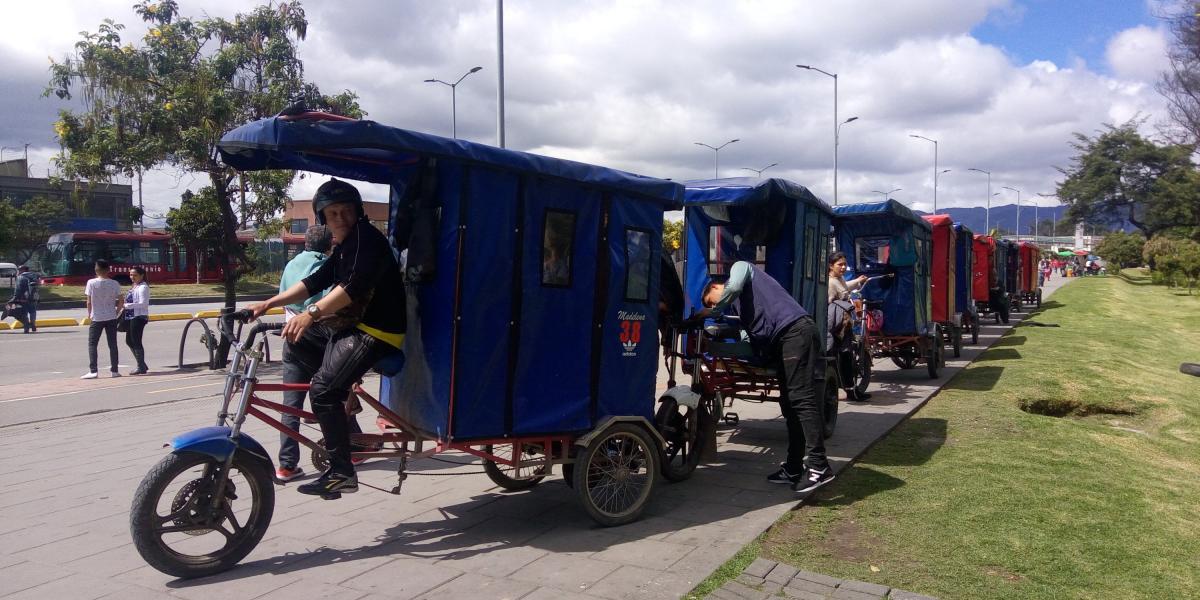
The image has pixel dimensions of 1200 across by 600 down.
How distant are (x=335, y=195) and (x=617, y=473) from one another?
7.99 ft

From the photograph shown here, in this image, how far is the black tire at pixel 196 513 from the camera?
13.9 ft

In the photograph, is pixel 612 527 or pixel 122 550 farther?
pixel 612 527

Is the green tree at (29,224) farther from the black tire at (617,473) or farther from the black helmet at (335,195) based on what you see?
the black tire at (617,473)

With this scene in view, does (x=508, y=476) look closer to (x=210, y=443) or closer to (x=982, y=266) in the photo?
(x=210, y=443)

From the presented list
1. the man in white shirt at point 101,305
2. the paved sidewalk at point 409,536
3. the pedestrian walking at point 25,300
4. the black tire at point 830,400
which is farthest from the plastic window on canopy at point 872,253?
the pedestrian walking at point 25,300

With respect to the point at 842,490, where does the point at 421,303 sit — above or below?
above

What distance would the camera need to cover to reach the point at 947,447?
299 inches

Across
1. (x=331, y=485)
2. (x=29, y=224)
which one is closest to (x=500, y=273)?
(x=331, y=485)

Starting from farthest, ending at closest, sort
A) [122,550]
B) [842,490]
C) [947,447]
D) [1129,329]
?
[1129,329]
[947,447]
[842,490]
[122,550]

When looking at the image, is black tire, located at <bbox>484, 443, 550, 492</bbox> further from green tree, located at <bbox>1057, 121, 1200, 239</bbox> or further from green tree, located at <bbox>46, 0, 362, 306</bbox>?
green tree, located at <bbox>1057, 121, 1200, 239</bbox>

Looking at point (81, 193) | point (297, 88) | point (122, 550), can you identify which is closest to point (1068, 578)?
point (122, 550)

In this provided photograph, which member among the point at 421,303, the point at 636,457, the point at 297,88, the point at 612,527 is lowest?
the point at 612,527

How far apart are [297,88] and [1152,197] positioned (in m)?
71.7

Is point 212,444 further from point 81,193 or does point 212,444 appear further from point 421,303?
point 81,193
